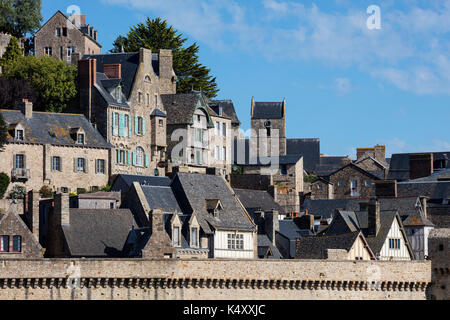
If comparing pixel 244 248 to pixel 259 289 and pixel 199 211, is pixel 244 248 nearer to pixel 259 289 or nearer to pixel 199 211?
pixel 199 211

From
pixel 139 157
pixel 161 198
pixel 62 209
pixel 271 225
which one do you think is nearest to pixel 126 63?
pixel 139 157

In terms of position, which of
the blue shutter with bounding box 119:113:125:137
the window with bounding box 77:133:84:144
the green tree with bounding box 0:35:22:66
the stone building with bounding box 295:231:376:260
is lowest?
the stone building with bounding box 295:231:376:260

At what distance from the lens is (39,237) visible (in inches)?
2452

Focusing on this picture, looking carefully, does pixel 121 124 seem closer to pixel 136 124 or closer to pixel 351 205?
pixel 136 124

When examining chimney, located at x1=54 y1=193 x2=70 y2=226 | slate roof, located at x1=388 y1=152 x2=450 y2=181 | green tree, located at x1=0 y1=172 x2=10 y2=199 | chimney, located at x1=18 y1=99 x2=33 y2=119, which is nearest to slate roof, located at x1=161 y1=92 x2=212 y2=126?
chimney, located at x1=18 y1=99 x2=33 y2=119

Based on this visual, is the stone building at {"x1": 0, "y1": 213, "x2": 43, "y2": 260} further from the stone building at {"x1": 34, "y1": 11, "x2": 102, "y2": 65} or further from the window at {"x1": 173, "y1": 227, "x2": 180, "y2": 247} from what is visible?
the stone building at {"x1": 34, "y1": 11, "x2": 102, "y2": 65}

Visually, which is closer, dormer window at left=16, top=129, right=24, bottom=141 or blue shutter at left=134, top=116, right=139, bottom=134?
dormer window at left=16, top=129, right=24, bottom=141

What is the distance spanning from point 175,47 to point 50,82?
1718 cm

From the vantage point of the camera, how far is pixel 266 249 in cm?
6869

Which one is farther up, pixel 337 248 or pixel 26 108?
pixel 26 108

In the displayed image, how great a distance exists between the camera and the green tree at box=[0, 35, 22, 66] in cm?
9194

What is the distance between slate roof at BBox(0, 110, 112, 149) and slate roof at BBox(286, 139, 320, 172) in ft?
161

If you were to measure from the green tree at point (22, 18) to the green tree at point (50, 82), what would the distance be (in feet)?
64.6

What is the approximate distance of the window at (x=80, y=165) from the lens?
79688 millimetres
